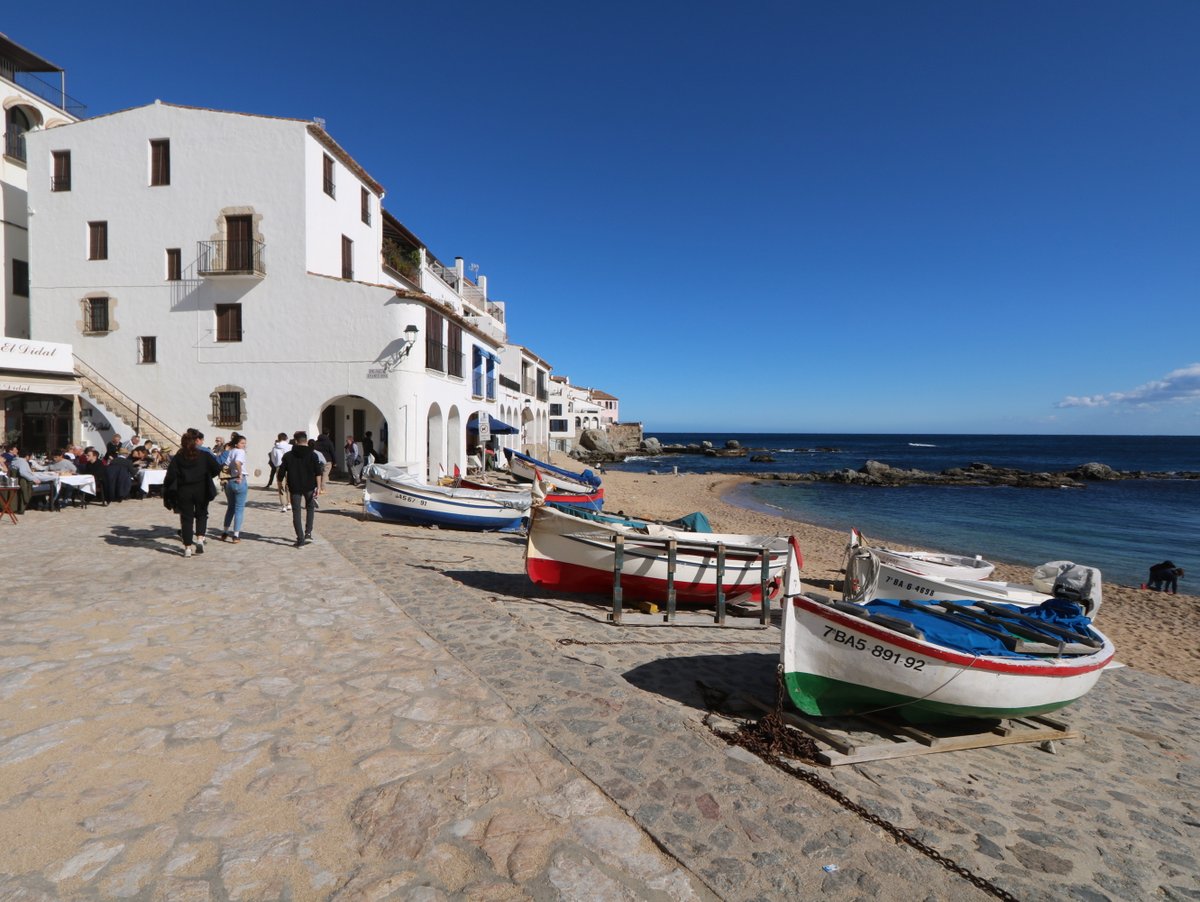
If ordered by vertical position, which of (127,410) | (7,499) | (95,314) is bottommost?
(7,499)

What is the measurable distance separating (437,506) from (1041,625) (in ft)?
40.3

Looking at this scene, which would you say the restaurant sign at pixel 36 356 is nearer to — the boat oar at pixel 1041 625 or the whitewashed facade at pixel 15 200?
the whitewashed facade at pixel 15 200

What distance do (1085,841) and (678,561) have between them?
5.70 metres

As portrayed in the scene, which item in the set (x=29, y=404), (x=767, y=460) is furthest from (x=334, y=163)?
(x=767, y=460)

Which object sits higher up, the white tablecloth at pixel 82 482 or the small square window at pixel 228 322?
the small square window at pixel 228 322

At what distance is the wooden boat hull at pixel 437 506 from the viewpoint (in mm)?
14820

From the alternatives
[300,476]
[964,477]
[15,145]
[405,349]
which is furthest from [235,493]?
[964,477]

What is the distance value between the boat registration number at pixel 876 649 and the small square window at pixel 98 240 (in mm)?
25827

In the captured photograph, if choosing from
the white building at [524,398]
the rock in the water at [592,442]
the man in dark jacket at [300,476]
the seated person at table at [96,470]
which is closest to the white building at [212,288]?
the seated person at table at [96,470]

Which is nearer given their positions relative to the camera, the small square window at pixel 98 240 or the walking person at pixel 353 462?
the small square window at pixel 98 240

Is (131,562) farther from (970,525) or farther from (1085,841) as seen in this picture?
(970,525)

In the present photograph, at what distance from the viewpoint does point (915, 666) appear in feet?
17.5

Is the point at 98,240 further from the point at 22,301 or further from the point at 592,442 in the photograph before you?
the point at 592,442

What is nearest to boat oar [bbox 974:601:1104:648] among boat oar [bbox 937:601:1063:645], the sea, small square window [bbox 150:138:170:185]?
boat oar [bbox 937:601:1063:645]
